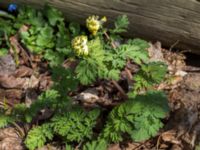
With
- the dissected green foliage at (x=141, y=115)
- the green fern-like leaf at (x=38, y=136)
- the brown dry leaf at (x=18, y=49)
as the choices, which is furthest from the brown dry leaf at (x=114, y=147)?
the brown dry leaf at (x=18, y=49)

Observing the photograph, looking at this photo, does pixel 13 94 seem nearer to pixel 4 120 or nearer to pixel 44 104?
pixel 4 120

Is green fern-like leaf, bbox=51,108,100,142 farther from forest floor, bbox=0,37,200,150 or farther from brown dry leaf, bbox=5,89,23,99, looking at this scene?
brown dry leaf, bbox=5,89,23,99

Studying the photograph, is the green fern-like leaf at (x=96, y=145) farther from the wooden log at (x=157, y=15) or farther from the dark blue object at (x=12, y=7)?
the dark blue object at (x=12, y=7)

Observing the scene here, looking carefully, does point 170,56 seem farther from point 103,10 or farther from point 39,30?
point 39,30

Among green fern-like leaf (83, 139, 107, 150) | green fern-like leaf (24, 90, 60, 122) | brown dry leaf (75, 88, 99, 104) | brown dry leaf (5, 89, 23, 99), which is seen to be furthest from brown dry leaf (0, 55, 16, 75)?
green fern-like leaf (83, 139, 107, 150)

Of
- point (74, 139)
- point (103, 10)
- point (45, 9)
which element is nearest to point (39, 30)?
point (45, 9)

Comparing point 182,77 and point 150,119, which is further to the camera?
point 182,77

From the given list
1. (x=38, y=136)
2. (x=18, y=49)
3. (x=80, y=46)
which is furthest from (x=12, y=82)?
(x=80, y=46)
